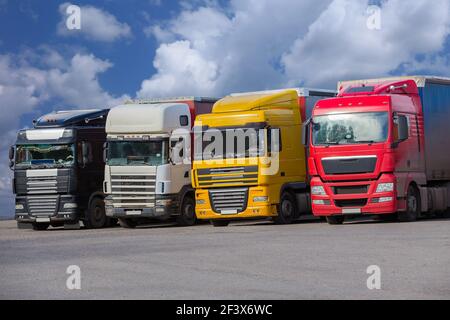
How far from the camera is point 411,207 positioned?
2759 centimetres

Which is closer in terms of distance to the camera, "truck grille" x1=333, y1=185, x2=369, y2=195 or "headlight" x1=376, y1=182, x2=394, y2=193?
"headlight" x1=376, y1=182, x2=394, y2=193

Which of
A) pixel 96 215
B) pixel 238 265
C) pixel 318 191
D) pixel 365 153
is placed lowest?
pixel 238 265

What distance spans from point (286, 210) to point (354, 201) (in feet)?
8.72

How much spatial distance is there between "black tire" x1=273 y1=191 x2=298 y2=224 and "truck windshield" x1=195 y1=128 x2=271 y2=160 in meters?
1.77

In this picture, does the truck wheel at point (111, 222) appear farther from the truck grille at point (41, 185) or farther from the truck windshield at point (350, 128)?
the truck windshield at point (350, 128)

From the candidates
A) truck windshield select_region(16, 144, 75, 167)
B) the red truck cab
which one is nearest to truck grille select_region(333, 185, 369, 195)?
the red truck cab

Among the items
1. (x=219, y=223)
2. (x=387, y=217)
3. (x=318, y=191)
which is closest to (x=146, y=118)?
(x=219, y=223)

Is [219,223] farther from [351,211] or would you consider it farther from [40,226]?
[40,226]

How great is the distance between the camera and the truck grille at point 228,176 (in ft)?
90.7

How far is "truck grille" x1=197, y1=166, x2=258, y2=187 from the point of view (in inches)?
1088

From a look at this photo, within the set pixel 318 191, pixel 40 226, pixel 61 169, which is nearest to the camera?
pixel 318 191

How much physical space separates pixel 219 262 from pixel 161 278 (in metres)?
2.49

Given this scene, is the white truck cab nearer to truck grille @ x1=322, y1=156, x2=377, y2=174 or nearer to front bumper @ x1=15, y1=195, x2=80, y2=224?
front bumper @ x1=15, y1=195, x2=80, y2=224
